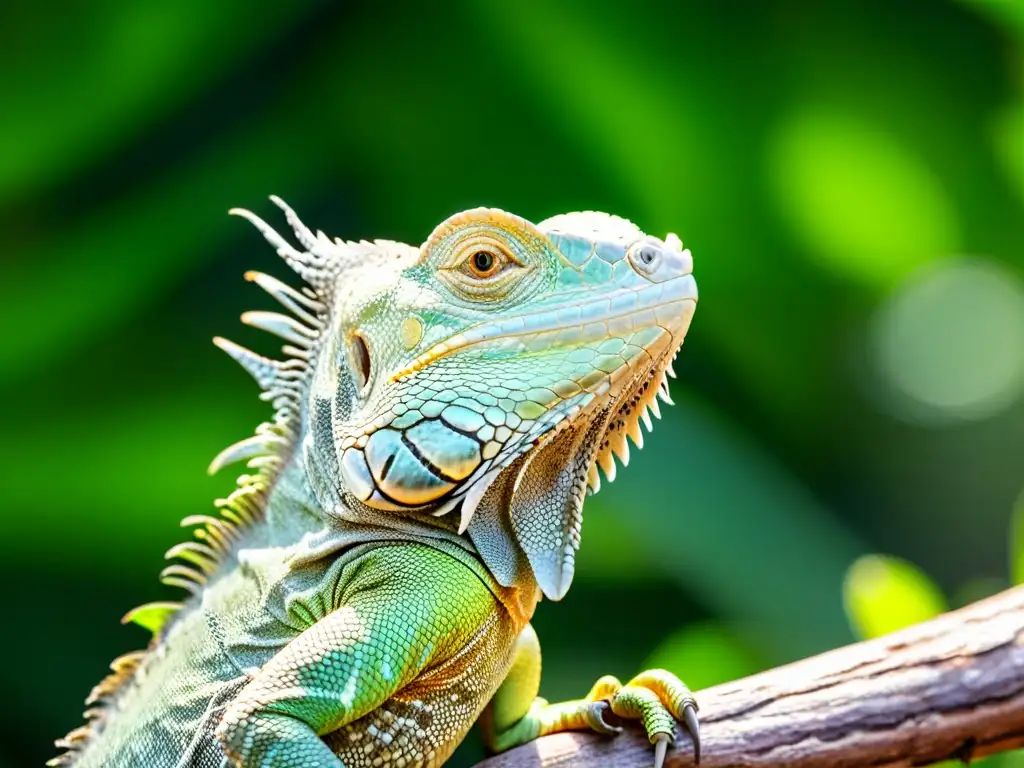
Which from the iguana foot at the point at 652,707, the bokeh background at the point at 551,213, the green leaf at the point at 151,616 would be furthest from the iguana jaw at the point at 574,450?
the bokeh background at the point at 551,213

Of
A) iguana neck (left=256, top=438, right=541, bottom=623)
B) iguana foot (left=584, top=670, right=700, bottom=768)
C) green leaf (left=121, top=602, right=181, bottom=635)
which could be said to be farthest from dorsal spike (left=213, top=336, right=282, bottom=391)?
iguana foot (left=584, top=670, right=700, bottom=768)

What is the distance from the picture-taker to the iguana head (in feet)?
7.34

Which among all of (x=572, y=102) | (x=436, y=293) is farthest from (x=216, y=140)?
(x=436, y=293)

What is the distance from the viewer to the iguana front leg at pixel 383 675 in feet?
6.72

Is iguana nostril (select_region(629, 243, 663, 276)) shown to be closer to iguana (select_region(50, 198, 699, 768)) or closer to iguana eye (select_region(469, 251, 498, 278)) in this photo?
iguana (select_region(50, 198, 699, 768))

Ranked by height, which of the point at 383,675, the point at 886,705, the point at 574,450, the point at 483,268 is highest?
the point at 483,268

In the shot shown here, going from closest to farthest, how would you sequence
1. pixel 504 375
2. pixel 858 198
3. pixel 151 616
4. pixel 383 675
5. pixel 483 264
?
pixel 383 675 < pixel 504 375 < pixel 483 264 < pixel 151 616 < pixel 858 198

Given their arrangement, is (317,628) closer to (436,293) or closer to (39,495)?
(436,293)

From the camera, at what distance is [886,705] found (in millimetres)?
2318

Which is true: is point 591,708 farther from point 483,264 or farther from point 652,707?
point 483,264

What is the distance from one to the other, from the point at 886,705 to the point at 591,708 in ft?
2.16

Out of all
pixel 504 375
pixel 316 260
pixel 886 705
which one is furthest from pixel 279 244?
pixel 886 705

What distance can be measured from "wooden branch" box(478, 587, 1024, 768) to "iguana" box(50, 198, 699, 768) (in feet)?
0.30

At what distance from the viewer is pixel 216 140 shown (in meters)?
5.86
